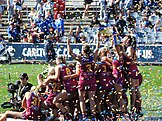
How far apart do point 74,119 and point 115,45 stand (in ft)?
5.82

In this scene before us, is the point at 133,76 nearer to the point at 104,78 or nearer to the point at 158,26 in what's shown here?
the point at 104,78

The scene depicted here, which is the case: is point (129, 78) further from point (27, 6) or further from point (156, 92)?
point (27, 6)

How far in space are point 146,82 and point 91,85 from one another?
5.75m

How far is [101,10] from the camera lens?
79.8 feet

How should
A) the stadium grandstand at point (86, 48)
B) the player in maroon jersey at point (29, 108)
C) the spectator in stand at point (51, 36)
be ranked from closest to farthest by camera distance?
1. the player in maroon jersey at point (29, 108)
2. the stadium grandstand at point (86, 48)
3. the spectator in stand at point (51, 36)

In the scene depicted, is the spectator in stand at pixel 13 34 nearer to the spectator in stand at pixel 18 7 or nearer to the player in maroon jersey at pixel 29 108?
the spectator in stand at pixel 18 7

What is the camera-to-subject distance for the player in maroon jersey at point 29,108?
10148mm

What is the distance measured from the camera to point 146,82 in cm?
1659

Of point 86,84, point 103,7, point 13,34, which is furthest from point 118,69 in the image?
point 103,7

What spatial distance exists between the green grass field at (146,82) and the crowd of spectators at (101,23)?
1.92 meters

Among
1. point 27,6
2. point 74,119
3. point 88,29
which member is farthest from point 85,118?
point 27,6

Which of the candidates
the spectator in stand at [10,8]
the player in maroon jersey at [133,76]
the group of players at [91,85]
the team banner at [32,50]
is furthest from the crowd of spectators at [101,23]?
the group of players at [91,85]

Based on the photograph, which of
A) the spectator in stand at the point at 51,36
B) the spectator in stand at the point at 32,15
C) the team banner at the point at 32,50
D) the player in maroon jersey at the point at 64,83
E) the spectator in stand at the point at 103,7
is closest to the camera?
the player in maroon jersey at the point at 64,83

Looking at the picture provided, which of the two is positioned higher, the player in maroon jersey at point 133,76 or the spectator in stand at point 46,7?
the spectator in stand at point 46,7
